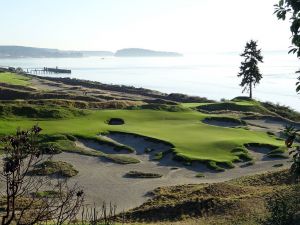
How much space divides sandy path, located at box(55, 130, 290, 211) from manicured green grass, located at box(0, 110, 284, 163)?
1673 mm

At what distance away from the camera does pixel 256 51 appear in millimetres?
86438

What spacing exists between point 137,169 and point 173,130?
12.2 metres

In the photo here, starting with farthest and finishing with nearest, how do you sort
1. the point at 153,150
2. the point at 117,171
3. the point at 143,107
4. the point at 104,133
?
the point at 143,107
the point at 104,133
the point at 153,150
the point at 117,171

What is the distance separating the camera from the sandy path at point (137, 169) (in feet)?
95.9

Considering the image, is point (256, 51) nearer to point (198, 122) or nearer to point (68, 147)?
point (198, 122)

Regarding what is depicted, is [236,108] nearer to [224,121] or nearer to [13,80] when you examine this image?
[224,121]

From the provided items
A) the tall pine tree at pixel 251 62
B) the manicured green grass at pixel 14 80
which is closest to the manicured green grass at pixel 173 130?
the tall pine tree at pixel 251 62

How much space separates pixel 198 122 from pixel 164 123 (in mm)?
3904

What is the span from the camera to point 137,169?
35656mm

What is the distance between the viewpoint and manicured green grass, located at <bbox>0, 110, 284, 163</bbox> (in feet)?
131

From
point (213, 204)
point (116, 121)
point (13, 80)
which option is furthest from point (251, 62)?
point (213, 204)

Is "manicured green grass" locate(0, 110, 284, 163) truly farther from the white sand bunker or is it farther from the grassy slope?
the grassy slope

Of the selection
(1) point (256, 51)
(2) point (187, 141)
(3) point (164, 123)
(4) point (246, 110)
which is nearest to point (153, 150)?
(2) point (187, 141)

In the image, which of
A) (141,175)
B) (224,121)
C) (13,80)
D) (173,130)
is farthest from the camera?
(13,80)
